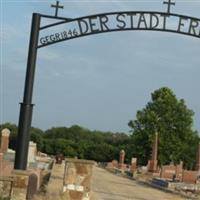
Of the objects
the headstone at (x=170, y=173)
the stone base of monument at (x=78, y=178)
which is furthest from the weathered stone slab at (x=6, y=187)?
the headstone at (x=170, y=173)

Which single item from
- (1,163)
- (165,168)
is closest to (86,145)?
(165,168)

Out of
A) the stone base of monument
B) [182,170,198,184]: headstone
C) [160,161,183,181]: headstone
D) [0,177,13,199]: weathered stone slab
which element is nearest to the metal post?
[0,177,13,199]: weathered stone slab

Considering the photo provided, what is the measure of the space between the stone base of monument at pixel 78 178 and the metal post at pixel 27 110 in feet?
3.80

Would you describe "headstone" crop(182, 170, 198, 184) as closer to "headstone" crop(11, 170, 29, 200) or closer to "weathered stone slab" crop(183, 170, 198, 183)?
"weathered stone slab" crop(183, 170, 198, 183)

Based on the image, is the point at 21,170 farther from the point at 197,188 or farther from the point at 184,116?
the point at 184,116

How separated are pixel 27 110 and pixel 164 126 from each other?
63048mm

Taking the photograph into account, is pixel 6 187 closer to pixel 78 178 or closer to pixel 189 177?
pixel 78 178

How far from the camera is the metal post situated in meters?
11.2

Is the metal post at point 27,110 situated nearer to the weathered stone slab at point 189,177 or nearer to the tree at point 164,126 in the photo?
the weathered stone slab at point 189,177

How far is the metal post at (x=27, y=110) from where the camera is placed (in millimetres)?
11195

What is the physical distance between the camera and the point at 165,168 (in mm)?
49656

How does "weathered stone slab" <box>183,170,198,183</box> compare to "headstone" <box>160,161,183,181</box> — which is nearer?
"weathered stone slab" <box>183,170,198,183</box>

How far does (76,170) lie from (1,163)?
A: 9.20 meters

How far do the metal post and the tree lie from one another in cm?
6062
